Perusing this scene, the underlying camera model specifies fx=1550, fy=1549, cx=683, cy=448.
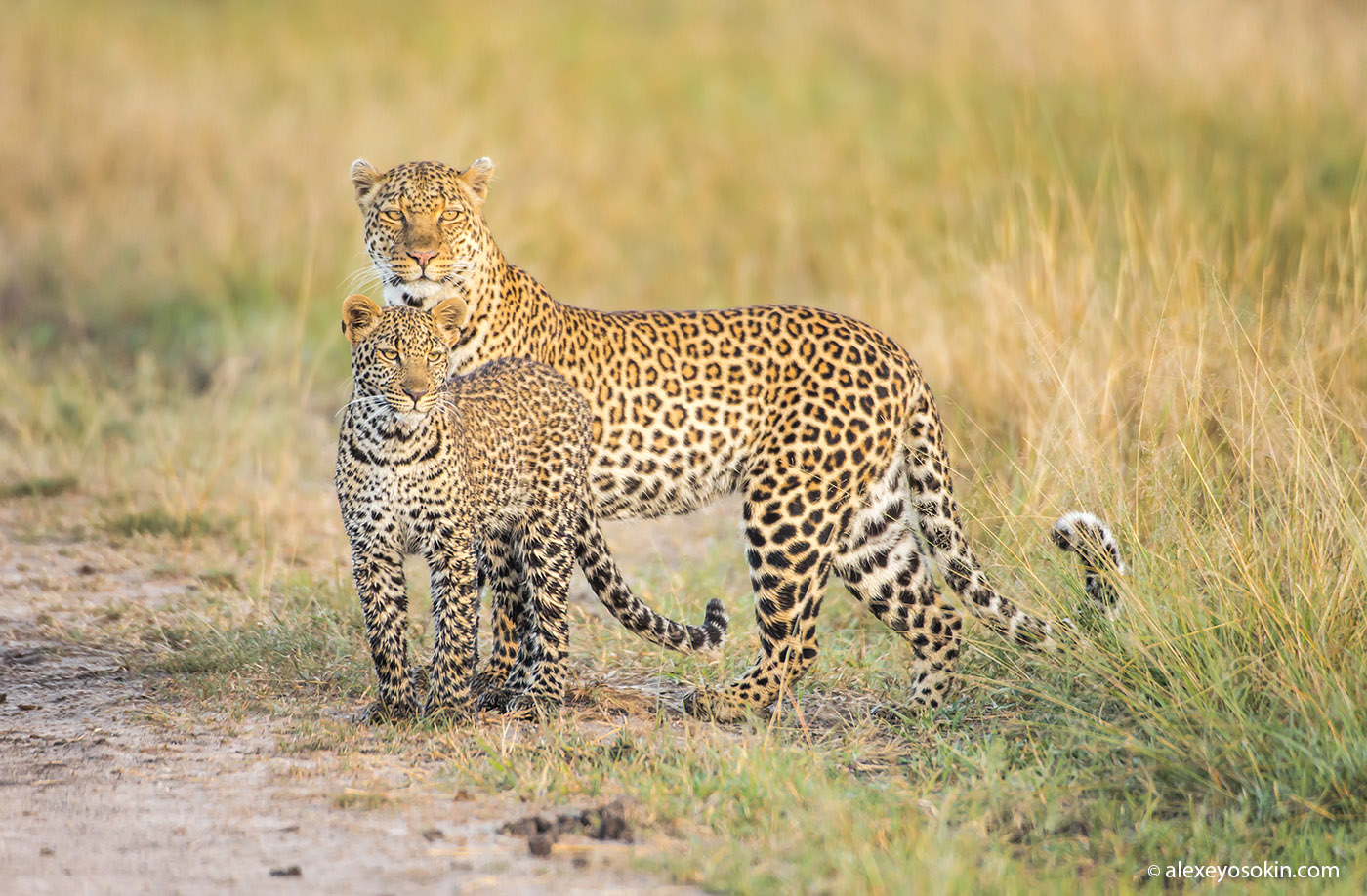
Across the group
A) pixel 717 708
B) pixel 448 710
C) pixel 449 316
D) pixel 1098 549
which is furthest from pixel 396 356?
pixel 1098 549

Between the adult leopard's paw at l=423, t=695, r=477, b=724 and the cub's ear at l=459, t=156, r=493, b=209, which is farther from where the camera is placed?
the cub's ear at l=459, t=156, r=493, b=209

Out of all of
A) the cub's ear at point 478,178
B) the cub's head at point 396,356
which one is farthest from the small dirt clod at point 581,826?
the cub's ear at point 478,178

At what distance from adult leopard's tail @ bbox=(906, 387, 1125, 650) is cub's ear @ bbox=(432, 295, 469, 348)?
68.9 inches

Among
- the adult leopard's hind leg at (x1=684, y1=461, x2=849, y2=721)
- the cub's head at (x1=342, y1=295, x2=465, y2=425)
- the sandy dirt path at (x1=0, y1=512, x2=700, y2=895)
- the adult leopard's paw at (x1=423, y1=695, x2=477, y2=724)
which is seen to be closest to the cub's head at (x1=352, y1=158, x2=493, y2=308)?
the cub's head at (x1=342, y1=295, x2=465, y2=425)

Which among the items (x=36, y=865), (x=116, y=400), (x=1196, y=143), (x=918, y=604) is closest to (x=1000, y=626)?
(x=918, y=604)

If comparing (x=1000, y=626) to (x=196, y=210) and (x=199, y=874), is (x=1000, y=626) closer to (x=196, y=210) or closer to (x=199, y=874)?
(x=199, y=874)

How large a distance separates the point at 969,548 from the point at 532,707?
5.63 feet

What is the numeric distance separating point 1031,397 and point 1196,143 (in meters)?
5.62

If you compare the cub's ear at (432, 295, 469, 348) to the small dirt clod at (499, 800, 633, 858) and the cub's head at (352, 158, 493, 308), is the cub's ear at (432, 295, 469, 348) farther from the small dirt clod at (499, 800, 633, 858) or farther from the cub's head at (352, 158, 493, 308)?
the small dirt clod at (499, 800, 633, 858)

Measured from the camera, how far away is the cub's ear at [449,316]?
558 cm

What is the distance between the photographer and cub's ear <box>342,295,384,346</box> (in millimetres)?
5289

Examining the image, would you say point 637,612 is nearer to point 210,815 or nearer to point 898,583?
point 898,583

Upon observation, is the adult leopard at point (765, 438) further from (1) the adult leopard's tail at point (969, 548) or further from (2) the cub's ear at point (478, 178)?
(2) the cub's ear at point (478, 178)

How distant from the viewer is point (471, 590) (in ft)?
17.9
